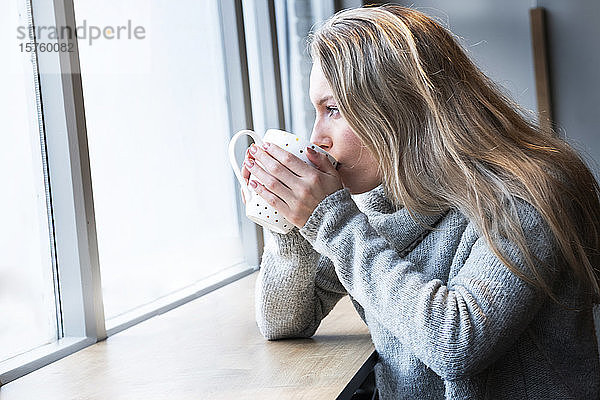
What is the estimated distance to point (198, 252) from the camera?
5.75ft

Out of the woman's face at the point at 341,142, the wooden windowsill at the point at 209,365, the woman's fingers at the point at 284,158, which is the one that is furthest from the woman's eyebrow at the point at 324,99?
the wooden windowsill at the point at 209,365

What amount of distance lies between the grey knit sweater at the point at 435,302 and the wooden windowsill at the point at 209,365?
0.05 metres

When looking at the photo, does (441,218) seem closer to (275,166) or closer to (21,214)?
(275,166)

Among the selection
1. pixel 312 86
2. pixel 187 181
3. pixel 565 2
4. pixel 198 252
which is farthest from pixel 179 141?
pixel 565 2

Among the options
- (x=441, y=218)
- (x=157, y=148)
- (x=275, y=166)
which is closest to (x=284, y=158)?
(x=275, y=166)

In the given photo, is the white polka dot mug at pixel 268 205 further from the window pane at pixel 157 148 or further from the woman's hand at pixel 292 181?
the window pane at pixel 157 148

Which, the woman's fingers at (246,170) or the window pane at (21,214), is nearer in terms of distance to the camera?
the woman's fingers at (246,170)

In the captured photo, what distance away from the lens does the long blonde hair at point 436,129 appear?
3.23ft

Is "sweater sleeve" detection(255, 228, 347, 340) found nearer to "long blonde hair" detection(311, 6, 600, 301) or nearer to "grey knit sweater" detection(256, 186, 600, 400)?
"grey knit sweater" detection(256, 186, 600, 400)

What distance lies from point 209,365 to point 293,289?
0.62 ft

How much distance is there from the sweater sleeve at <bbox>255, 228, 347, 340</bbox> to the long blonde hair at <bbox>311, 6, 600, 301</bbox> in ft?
0.61

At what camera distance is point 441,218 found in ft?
3.58

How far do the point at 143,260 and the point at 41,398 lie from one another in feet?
1.84

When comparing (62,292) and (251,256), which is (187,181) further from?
(62,292)
